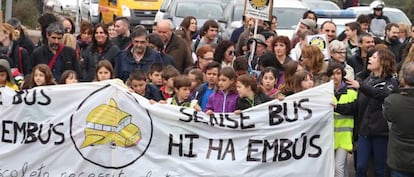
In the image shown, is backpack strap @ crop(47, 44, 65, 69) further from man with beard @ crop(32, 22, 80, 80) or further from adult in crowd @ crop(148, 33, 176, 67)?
adult in crowd @ crop(148, 33, 176, 67)

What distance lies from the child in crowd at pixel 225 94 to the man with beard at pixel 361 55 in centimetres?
343

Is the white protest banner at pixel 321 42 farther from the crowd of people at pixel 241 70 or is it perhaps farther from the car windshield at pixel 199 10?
the car windshield at pixel 199 10

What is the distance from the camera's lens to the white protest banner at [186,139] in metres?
8.70

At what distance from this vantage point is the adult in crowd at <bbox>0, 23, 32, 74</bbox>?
11555 mm

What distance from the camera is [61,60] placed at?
1131cm

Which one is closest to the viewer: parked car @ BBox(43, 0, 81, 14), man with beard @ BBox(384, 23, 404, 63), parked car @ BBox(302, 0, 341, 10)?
man with beard @ BBox(384, 23, 404, 63)

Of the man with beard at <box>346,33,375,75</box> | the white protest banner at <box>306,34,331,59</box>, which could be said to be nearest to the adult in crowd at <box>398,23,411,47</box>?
the man with beard at <box>346,33,375,75</box>

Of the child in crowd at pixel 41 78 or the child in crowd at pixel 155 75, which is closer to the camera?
the child in crowd at pixel 41 78

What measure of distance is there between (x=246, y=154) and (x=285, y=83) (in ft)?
3.71

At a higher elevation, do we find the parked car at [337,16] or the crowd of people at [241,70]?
the parked car at [337,16]

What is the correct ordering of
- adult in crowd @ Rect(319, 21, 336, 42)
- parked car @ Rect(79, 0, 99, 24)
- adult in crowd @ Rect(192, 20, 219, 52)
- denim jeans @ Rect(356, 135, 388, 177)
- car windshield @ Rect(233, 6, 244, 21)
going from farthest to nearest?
1. parked car @ Rect(79, 0, 99, 24)
2. car windshield @ Rect(233, 6, 244, 21)
3. adult in crowd @ Rect(192, 20, 219, 52)
4. adult in crowd @ Rect(319, 21, 336, 42)
5. denim jeans @ Rect(356, 135, 388, 177)

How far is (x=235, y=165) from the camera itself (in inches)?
342

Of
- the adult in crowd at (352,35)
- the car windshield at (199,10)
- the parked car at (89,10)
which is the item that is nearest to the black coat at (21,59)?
the adult in crowd at (352,35)

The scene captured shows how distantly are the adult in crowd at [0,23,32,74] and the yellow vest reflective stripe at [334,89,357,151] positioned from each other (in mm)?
4090
